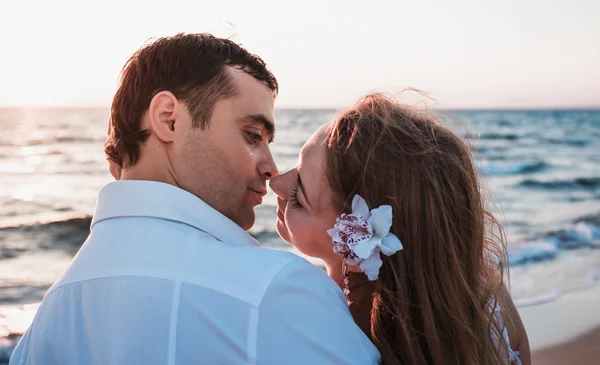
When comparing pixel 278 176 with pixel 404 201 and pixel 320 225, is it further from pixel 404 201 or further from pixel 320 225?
pixel 404 201

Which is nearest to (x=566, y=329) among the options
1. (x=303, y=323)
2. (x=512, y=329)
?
(x=512, y=329)

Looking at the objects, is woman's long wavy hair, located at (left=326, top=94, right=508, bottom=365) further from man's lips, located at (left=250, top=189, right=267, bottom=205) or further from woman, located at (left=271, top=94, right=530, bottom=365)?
man's lips, located at (left=250, top=189, right=267, bottom=205)

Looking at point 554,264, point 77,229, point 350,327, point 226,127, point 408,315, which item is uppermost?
point 226,127

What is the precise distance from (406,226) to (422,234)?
74 millimetres

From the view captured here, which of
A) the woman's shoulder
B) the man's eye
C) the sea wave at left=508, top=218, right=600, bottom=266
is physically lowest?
the sea wave at left=508, top=218, right=600, bottom=266

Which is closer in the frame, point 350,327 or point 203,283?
point 203,283

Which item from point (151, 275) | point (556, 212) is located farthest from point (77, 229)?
point (151, 275)

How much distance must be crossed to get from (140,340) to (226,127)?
122cm

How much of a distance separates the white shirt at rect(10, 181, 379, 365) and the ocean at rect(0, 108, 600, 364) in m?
1.21

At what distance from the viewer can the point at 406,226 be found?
2674 mm

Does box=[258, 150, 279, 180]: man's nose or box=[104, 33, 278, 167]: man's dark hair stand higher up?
box=[104, 33, 278, 167]: man's dark hair

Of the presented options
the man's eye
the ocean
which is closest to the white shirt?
the man's eye

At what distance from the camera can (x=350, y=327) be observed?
2.15m

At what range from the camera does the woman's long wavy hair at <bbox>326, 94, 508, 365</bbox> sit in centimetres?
266
